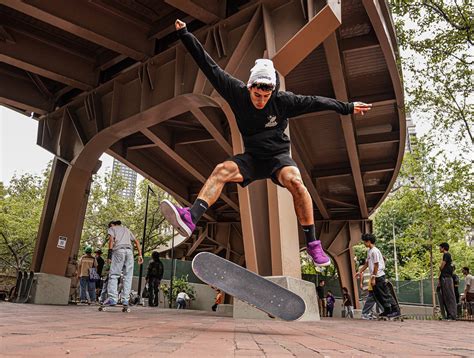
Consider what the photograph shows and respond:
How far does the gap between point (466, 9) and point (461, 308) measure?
35.3 feet

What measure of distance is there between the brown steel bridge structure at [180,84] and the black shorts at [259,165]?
343 centimetres

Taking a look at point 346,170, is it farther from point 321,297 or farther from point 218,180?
point 218,180

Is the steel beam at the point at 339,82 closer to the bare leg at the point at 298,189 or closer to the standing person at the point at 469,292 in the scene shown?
the standing person at the point at 469,292

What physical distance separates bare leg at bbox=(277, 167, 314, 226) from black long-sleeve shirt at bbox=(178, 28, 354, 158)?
0.28 metres

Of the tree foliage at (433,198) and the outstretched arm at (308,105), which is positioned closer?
the outstretched arm at (308,105)

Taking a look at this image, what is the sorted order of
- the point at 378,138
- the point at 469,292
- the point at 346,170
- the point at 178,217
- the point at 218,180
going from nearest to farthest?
the point at 178,217 → the point at 218,180 → the point at 469,292 → the point at 378,138 → the point at 346,170

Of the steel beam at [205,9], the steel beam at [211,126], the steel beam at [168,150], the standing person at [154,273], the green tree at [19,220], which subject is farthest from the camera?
the green tree at [19,220]

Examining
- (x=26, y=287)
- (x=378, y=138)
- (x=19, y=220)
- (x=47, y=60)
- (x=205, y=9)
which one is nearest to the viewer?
(x=205, y=9)

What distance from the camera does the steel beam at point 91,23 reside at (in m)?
9.62

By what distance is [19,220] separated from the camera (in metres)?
29.3

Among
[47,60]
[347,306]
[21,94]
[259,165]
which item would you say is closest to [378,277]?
[259,165]

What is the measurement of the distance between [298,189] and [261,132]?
0.72 metres

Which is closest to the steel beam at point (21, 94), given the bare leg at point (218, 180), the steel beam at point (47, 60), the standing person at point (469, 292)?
the steel beam at point (47, 60)

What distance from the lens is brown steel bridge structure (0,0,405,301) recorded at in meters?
8.55
